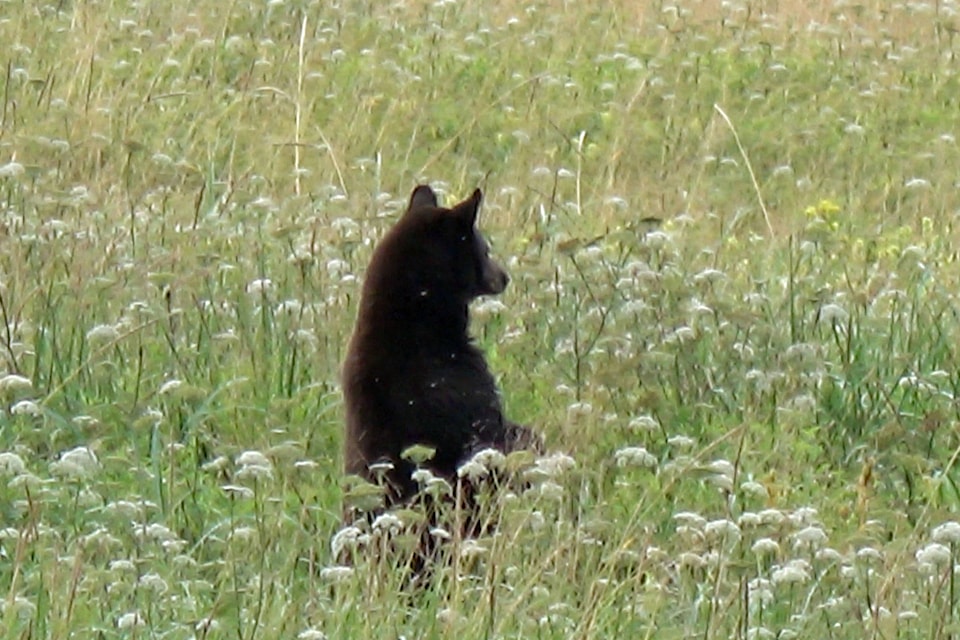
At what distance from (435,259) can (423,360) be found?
0.50 meters

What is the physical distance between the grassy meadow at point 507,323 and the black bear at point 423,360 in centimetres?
22

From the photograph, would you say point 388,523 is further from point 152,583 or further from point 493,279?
point 493,279

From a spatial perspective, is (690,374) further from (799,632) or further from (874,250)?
(874,250)

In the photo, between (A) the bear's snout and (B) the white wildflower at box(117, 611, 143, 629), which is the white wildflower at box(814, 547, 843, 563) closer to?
(B) the white wildflower at box(117, 611, 143, 629)

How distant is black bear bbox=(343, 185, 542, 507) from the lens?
525cm

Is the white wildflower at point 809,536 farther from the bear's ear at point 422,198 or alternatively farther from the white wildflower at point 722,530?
the bear's ear at point 422,198

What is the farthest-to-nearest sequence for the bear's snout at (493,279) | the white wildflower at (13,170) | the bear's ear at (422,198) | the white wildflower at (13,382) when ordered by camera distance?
the white wildflower at (13,170) → the bear's ear at (422,198) → the bear's snout at (493,279) → the white wildflower at (13,382)

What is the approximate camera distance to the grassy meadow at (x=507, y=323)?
4395mm

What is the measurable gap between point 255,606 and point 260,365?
239 centimetres

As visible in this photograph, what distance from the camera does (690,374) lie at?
21.8 ft

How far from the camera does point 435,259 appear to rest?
235 inches

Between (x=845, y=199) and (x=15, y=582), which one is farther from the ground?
(x=15, y=582)

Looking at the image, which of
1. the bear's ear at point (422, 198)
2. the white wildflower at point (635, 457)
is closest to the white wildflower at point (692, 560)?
the white wildflower at point (635, 457)

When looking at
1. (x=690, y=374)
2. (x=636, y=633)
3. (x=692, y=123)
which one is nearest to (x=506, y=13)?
(x=692, y=123)
